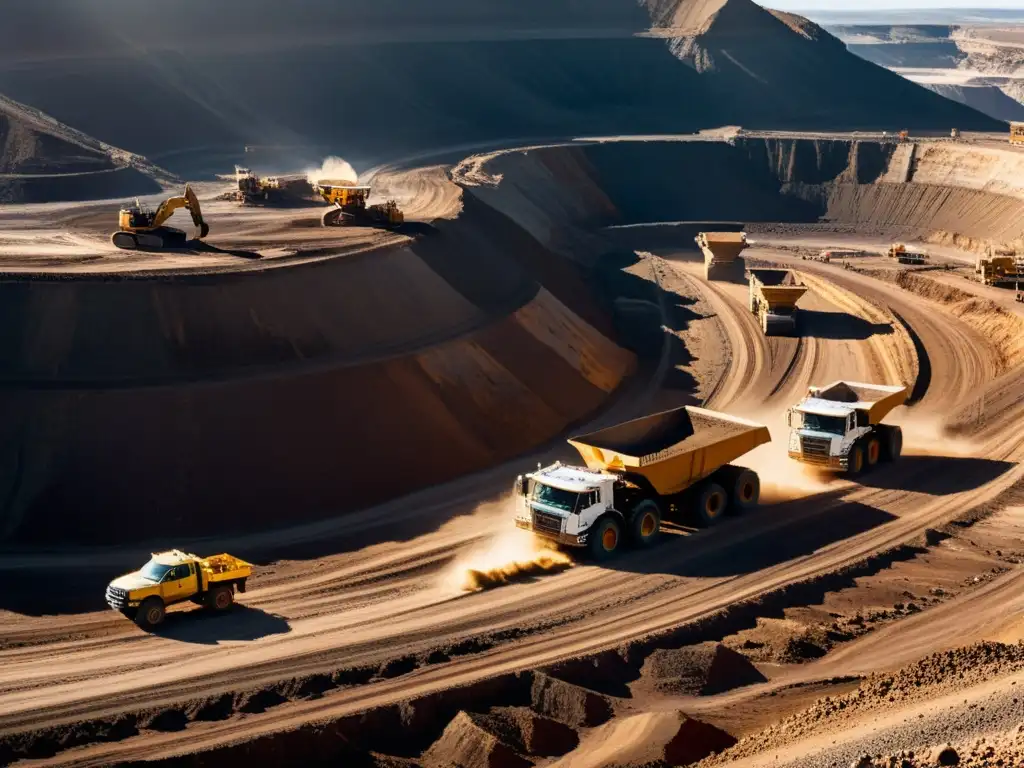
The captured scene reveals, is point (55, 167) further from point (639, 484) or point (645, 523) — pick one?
point (645, 523)

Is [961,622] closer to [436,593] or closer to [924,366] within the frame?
[436,593]

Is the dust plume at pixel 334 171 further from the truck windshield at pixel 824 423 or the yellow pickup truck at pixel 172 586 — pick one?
the yellow pickup truck at pixel 172 586

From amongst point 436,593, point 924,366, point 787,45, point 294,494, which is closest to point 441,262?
point 294,494

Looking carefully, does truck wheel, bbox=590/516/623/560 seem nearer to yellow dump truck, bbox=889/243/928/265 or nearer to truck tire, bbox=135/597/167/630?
truck tire, bbox=135/597/167/630

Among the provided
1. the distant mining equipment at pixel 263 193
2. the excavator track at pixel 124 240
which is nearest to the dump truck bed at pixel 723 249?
the distant mining equipment at pixel 263 193

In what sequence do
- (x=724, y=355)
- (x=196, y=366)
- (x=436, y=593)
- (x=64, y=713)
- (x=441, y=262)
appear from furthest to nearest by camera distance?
(x=724, y=355) → (x=441, y=262) → (x=196, y=366) → (x=436, y=593) → (x=64, y=713)

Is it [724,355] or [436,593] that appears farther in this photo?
[724,355]
